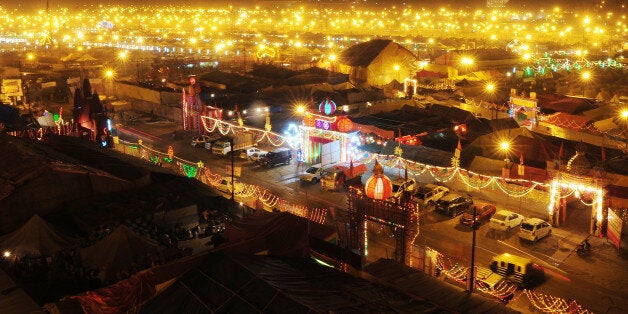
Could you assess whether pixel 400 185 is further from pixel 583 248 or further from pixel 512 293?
pixel 512 293

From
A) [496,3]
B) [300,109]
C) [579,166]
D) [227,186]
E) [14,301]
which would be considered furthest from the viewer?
[496,3]

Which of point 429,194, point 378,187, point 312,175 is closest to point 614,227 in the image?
point 429,194

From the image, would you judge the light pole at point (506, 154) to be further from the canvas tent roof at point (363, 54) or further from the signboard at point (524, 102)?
the canvas tent roof at point (363, 54)

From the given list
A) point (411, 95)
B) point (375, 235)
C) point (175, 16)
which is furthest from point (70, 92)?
point (175, 16)

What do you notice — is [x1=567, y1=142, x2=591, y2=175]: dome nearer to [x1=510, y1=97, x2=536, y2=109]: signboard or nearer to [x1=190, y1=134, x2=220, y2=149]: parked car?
[x1=510, y1=97, x2=536, y2=109]: signboard

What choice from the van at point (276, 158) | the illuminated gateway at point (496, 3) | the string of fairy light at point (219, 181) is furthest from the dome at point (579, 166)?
the illuminated gateway at point (496, 3)

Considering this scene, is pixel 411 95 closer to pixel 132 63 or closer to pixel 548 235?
pixel 548 235
